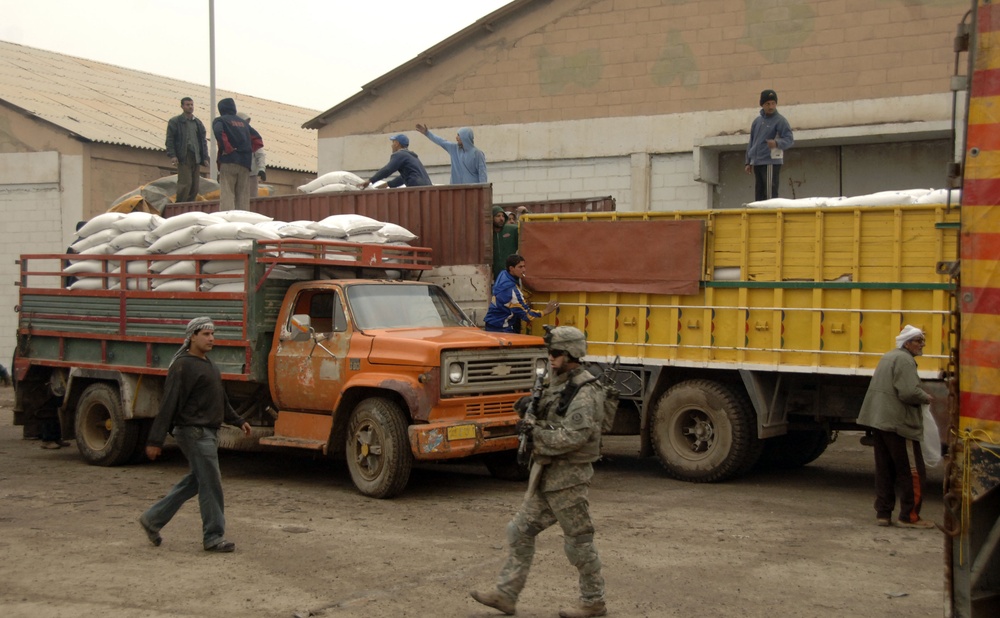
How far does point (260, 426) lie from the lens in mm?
11914

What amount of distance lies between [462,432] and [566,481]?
148 inches

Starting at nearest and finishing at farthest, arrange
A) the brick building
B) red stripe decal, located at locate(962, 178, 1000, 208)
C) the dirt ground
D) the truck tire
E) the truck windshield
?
red stripe decal, located at locate(962, 178, 1000, 208), the dirt ground, the truck tire, the truck windshield, the brick building

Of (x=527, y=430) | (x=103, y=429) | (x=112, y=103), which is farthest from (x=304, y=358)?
(x=112, y=103)

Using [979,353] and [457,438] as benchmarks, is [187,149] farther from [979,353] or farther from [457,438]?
[979,353]

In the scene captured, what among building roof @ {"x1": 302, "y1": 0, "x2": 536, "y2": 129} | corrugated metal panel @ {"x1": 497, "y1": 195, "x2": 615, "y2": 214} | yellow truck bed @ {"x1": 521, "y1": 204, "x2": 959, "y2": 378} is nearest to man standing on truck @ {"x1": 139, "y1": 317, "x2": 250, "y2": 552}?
yellow truck bed @ {"x1": 521, "y1": 204, "x2": 959, "y2": 378}

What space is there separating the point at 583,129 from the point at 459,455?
10894 millimetres

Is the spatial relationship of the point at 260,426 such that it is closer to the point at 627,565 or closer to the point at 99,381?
the point at 99,381

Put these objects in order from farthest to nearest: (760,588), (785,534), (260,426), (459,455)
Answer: (260,426) < (459,455) < (785,534) < (760,588)

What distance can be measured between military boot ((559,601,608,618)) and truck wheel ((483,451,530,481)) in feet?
16.0

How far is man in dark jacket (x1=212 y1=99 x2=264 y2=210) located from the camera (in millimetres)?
16875

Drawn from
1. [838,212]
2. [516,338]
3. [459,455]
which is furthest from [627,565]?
[838,212]

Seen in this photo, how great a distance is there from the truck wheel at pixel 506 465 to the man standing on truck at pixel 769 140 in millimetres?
5238

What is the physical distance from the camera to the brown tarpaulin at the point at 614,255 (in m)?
11.6

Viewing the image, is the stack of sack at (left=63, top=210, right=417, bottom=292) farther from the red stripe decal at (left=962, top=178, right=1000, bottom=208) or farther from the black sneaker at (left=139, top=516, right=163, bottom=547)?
the red stripe decal at (left=962, top=178, right=1000, bottom=208)
